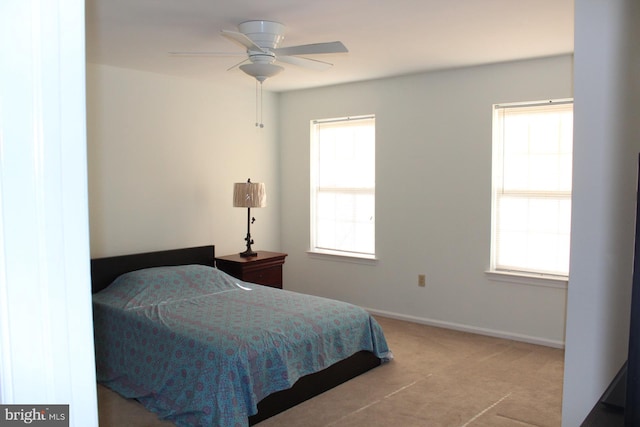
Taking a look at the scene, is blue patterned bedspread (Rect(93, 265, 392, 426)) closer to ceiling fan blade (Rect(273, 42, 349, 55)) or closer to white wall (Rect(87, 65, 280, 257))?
white wall (Rect(87, 65, 280, 257))

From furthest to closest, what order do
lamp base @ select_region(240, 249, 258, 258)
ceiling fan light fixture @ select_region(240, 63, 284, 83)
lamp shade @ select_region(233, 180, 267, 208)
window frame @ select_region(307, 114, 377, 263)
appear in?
window frame @ select_region(307, 114, 377, 263), lamp base @ select_region(240, 249, 258, 258), lamp shade @ select_region(233, 180, 267, 208), ceiling fan light fixture @ select_region(240, 63, 284, 83)

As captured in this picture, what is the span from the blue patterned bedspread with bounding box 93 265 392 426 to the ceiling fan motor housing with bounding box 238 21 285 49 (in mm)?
1800

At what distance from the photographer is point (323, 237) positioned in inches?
229

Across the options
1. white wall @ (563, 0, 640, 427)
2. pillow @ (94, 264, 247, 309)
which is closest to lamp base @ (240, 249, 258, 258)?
pillow @ (94, 264, 247, 309)

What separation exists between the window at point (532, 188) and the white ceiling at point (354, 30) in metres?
0.55

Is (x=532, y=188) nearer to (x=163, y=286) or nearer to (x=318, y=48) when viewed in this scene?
(x=318, y=48)

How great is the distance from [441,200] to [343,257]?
128cm

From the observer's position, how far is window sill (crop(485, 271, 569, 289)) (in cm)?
421

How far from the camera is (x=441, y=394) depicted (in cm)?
336

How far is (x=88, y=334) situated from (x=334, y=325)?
2941mm

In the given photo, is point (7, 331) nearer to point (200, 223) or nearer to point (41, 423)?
point (41, 423)

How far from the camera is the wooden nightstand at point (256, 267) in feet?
16.1

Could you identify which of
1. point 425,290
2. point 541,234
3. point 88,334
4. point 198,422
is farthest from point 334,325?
point 88,334

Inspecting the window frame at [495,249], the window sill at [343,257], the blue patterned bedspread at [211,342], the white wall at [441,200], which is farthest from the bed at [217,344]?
the window sill at [343,257]
